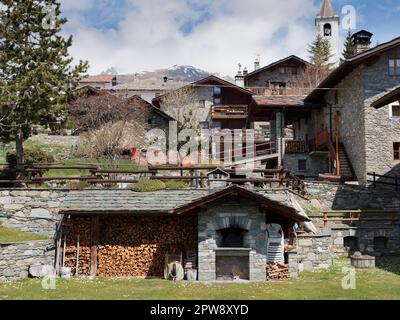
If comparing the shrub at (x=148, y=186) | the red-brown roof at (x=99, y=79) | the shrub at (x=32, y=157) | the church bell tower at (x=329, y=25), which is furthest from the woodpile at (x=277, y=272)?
the church bell tower at (x=329, y=25)

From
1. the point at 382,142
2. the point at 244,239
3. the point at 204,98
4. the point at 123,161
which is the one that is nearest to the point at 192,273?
the point at 244,239

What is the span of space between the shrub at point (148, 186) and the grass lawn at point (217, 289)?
4291 mm

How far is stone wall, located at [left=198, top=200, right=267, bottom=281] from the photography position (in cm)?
1956

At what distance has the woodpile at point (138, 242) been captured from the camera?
828 inches

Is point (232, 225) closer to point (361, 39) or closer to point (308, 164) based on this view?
point (308, 164)

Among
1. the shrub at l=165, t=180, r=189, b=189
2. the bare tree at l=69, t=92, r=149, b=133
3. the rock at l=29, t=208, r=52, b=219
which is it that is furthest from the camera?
the bare tree at l=69, t=92, r=149, b=133

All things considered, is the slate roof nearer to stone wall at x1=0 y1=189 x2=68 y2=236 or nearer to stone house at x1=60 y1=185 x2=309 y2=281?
stone house at x1=60 y1=185 x2=309 y2=281

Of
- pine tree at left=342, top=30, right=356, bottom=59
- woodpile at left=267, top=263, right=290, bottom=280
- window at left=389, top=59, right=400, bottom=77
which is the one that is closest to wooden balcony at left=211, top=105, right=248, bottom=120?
pine tree at left=342, top=30, right=356, bottom=59

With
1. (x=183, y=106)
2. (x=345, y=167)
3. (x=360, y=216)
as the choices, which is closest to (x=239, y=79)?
(x=183, y=106)

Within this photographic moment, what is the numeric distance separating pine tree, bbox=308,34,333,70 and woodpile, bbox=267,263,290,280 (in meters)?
40.4

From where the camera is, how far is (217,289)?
17.5 m

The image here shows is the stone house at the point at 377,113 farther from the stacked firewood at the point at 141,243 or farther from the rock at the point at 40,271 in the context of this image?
the rock at the point at 40,271

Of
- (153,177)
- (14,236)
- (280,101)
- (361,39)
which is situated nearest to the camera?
(14,236)

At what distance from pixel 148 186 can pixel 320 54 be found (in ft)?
144
